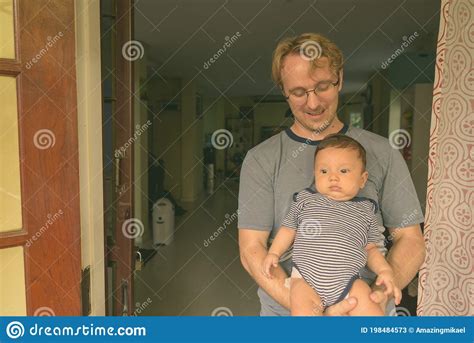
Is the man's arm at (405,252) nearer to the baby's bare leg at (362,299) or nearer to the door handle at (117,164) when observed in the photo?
the baby's bare leg at (362,299)

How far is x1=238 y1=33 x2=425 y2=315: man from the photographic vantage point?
0.65 meters

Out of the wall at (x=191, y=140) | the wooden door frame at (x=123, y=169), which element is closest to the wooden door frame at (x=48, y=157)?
the wooden door frame at (x=123, y=169)

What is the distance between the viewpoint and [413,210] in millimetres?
707

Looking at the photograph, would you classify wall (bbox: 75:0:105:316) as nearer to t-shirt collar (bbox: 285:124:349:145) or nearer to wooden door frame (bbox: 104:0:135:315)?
wooden door frame (bbox: 104:0:135:315)

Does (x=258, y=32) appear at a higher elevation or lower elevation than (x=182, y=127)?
higher

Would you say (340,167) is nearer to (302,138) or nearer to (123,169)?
(302,138)

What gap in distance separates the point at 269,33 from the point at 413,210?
0.54 m

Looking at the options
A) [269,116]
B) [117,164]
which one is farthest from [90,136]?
[269,116]

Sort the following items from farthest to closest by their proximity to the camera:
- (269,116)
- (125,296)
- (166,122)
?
(166,122)
(125,296)
(269,116)

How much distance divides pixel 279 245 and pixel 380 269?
0.64ft


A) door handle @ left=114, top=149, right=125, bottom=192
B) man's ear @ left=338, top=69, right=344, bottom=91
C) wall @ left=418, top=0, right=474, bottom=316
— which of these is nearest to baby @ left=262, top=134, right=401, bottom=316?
man's ear @ left=338, top=69, right=344, bottom=91

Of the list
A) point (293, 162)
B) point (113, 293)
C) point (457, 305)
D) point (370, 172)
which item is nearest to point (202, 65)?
point (293, 162)

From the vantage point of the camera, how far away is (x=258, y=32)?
0.89m

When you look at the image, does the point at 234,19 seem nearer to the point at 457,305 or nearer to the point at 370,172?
the point at 370,172
